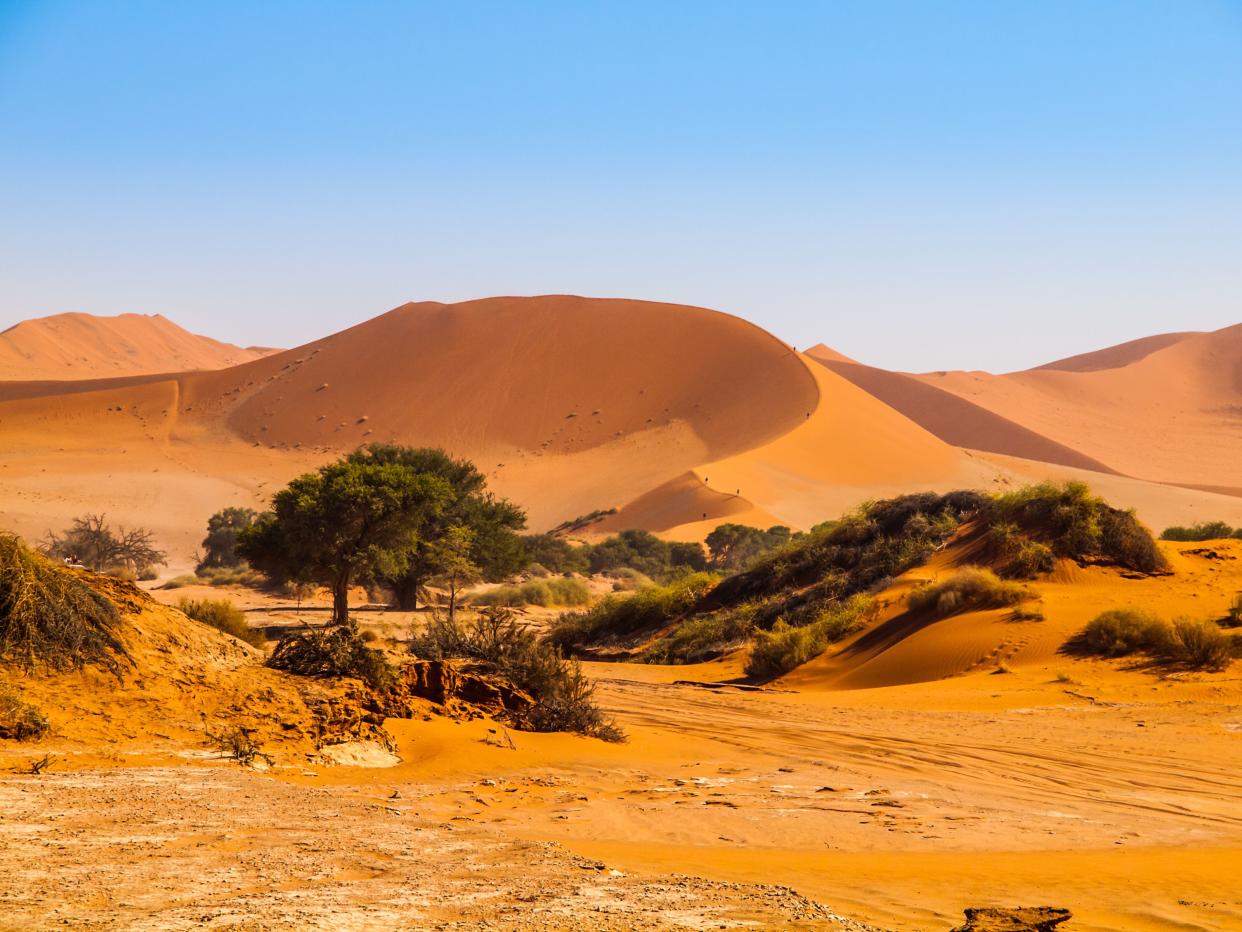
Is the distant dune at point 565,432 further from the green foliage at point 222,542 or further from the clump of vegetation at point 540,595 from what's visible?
the clump of vegetation at point 540,595

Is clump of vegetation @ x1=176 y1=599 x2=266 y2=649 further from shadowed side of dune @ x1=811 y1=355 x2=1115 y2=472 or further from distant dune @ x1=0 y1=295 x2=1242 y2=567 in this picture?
shadowed side of dune @ x1=811 y1=355 x2=1115 y2=472

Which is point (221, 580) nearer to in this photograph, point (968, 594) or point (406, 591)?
point (406, 591)

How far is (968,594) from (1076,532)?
10.7ft

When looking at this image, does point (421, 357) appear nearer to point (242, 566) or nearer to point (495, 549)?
point (242, 566)

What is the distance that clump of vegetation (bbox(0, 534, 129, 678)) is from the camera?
9891 millimetres

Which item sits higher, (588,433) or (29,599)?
(588,433)

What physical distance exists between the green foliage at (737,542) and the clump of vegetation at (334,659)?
4034 cm

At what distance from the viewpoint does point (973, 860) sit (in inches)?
298

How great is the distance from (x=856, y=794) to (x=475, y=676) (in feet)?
15.4

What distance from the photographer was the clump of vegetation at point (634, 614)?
2886 cm

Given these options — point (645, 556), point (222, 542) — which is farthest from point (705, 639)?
point (222, 542)

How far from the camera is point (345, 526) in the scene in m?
29.6

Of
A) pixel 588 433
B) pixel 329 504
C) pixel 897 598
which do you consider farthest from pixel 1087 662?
pixel 588 433

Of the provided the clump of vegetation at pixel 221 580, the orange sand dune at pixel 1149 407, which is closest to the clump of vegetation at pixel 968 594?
the clump of vegetation at pixel 221 580
